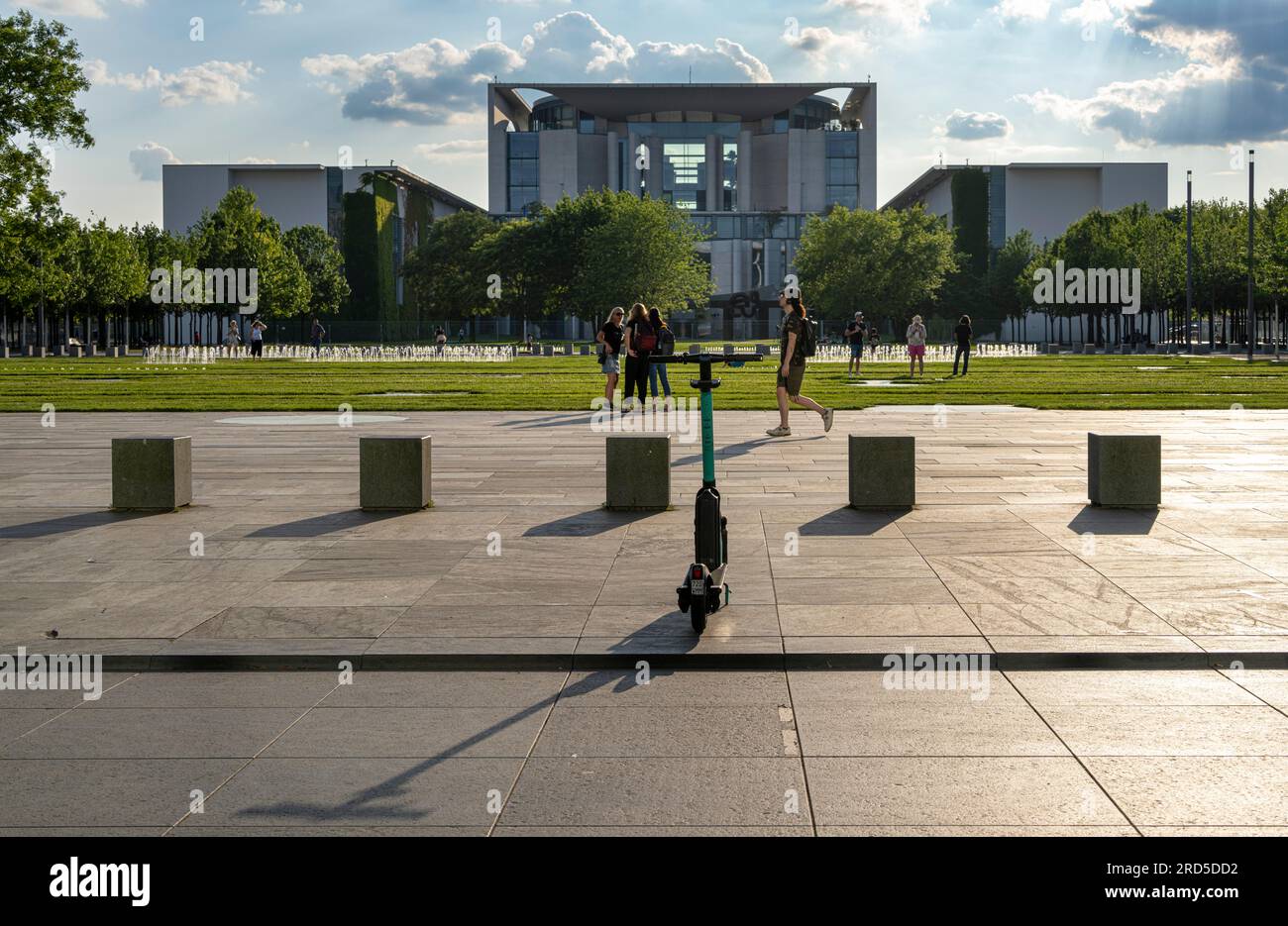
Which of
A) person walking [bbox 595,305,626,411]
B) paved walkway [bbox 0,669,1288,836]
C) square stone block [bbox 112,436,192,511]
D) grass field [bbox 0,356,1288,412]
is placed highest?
person walking [bbox 595,305,626,411]

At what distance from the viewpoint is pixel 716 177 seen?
146m

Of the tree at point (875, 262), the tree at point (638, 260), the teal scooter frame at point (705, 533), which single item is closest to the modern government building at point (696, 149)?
the tree at point (875, 262)

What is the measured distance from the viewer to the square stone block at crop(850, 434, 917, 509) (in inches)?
504

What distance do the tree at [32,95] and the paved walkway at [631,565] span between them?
3791cm

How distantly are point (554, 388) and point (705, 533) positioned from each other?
2829 centimetres

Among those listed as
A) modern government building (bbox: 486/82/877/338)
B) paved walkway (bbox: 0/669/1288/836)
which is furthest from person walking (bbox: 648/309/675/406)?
modern government building (bbox: 486/82/877/338)

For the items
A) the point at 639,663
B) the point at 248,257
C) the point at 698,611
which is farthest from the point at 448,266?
the point at 639,663

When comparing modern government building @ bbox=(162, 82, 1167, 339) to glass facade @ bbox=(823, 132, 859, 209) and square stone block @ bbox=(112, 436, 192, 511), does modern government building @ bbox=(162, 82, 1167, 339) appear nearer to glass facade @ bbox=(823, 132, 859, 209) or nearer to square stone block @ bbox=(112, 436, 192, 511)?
glass facade @ bbox=(823, 132, 859, 209)

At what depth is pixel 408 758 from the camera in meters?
5.66

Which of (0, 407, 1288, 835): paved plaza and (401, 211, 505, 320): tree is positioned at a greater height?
(401, 211, 505, 320): tree

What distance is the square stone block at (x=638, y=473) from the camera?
12.8 m

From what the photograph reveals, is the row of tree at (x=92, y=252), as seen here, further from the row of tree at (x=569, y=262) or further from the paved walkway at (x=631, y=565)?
the paved walkway at (x=631, y=565)

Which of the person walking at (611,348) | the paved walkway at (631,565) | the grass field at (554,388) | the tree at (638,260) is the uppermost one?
the tree at (638,260)

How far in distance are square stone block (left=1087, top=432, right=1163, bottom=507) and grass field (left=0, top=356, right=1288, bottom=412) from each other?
49.3 ft
